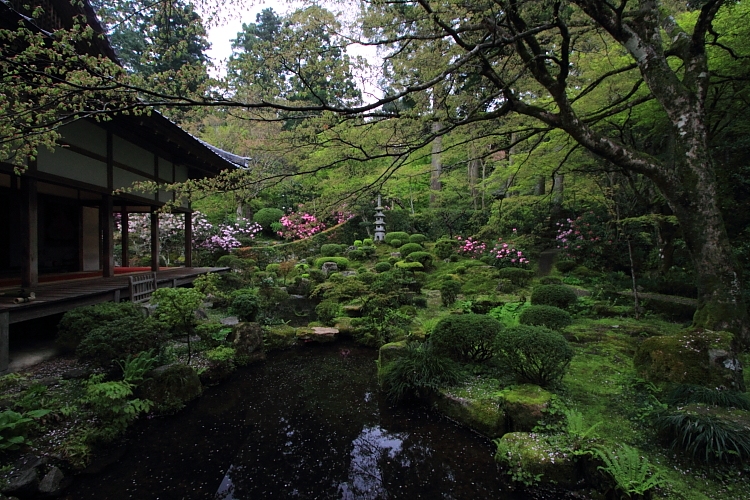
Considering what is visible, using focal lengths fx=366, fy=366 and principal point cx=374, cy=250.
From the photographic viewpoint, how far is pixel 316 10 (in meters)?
4.06

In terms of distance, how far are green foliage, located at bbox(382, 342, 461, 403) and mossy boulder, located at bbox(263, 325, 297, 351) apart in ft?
9.35

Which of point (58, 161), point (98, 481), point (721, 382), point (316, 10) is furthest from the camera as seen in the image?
point (58, 161)

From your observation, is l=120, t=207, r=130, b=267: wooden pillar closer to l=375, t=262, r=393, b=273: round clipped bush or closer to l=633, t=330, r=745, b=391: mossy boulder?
l=375, t=262, r=393, b=273: round clipped bush

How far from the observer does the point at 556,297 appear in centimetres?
758

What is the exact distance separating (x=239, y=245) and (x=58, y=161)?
963 centimetres

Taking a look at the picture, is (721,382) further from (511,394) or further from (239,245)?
(239,245)

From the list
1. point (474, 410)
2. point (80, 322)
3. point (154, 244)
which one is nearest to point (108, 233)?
point (154, 244)

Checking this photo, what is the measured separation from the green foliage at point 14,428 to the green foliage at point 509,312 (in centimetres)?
678

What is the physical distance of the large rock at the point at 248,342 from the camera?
6496mm

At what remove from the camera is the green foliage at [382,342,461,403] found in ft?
15.8

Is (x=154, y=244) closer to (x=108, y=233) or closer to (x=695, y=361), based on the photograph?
(x=108, y=233)

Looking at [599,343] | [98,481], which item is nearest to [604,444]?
[599,343]

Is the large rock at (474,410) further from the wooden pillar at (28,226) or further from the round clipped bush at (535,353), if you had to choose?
the wooden pillar at (28,226)

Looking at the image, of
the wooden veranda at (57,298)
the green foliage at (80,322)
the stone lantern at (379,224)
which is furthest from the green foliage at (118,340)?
the stone lantern at (379,224)
